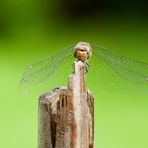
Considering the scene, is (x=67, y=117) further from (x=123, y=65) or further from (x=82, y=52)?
(x=123, y=65)

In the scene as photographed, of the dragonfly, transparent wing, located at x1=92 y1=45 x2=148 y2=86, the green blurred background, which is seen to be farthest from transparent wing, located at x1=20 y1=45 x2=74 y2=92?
the green blurred background

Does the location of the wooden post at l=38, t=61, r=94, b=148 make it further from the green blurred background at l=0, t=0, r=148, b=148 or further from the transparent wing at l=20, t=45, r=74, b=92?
the green blurred background at l=0, t=0, r=148, b=148

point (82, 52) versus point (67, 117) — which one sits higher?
point (82, 52)

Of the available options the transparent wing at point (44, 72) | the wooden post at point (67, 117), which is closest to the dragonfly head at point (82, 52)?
the transparent wing at point (44, 72)

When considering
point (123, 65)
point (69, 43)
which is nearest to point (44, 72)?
point (123, 65)

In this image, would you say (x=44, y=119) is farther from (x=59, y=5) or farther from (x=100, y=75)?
(x=59, y=5)

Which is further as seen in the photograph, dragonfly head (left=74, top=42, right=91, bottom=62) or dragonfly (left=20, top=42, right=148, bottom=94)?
dragonfly (left=20, top=42, right=148, bottom=94)

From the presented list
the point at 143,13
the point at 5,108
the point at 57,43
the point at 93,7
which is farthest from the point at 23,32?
the point at 5,108

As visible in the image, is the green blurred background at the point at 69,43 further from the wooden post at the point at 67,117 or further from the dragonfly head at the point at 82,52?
the wooden post at the point at 67,117
